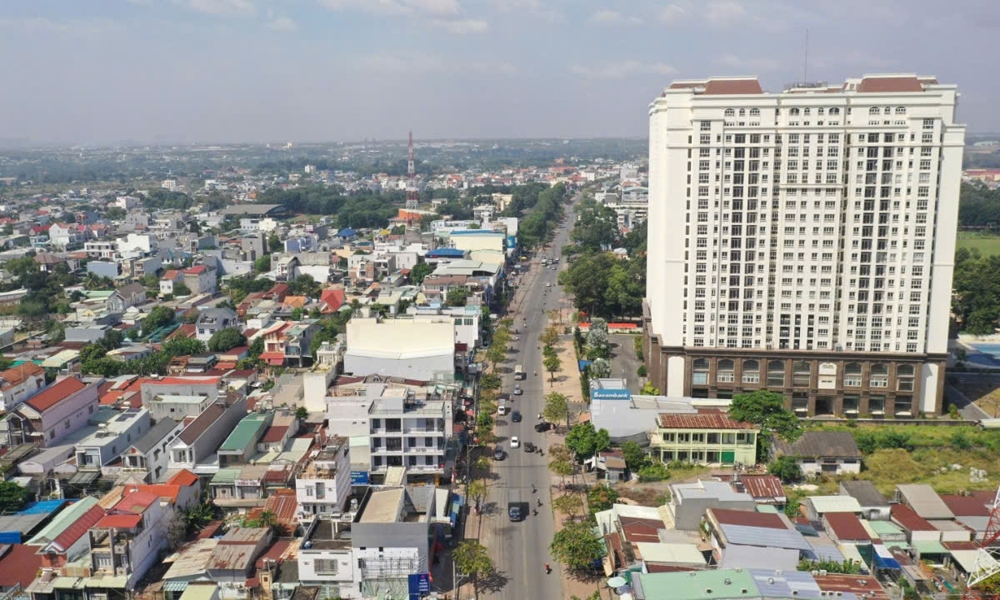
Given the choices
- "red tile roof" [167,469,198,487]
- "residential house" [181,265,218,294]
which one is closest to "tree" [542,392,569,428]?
"red tile roof" [167,469,198,487]

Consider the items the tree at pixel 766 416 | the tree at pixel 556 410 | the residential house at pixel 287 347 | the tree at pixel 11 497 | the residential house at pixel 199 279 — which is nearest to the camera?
the tree at pixel 11 497

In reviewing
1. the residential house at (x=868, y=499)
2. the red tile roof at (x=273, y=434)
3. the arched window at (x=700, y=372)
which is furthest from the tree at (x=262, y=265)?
the residential house at (x=868, y=499)

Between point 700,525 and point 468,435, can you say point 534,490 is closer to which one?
point 468,435

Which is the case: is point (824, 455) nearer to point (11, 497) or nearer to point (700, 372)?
point (700, 372)

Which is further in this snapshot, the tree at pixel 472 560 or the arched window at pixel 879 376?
the arched window at pixel 879 376

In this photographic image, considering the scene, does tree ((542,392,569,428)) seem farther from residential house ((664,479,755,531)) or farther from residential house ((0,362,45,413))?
residential house ((0,362,45,413))

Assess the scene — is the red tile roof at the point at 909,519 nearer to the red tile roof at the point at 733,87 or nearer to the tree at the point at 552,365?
the red tile roof at the point at 733,87

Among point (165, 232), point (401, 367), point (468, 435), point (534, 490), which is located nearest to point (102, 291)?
point (165, 232)
